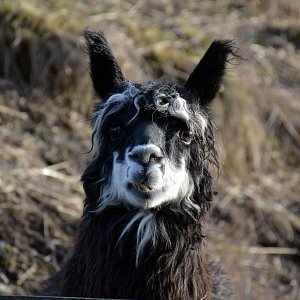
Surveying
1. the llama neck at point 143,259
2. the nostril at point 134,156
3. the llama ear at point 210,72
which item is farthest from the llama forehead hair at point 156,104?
the llama neck at point 143,259

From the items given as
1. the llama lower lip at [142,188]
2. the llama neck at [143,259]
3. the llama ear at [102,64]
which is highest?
the llama ear at [102,64]

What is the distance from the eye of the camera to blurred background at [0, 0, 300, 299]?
8.16 meters

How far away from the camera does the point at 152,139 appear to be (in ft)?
16.2

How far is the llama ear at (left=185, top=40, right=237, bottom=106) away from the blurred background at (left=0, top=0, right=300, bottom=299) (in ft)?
7.38

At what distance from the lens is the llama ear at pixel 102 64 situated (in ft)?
18.3

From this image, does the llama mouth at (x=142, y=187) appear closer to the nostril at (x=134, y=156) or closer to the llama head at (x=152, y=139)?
the llama head at (x=152, y=139)

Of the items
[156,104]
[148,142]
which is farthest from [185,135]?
[148,142]

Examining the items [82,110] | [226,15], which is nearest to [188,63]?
[82,110]

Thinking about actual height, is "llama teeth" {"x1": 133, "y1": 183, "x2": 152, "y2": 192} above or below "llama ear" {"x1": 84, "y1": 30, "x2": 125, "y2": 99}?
below

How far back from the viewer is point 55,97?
984 cm

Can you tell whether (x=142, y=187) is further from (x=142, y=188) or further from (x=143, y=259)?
(x=143, y=259)

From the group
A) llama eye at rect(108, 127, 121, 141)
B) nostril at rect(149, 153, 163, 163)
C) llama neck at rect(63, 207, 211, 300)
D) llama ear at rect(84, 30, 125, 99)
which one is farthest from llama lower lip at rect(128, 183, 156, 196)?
llama ear at rect(84, 30, 125, 99)

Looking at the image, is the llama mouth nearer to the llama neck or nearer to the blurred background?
the llama neck

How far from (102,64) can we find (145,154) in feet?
3.41
